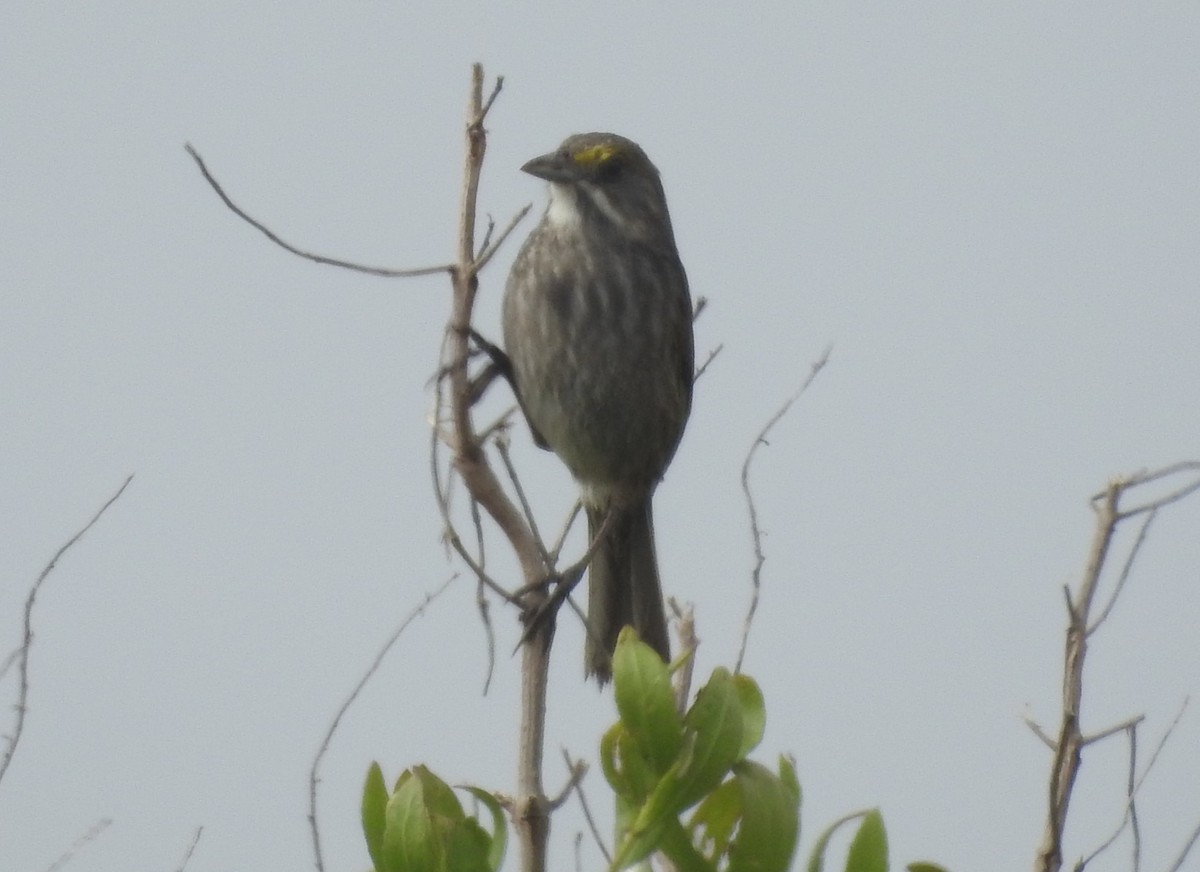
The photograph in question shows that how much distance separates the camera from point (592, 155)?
5152 mm

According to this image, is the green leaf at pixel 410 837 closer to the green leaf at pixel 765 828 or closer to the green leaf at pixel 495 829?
the green leaf at pixel 495 829

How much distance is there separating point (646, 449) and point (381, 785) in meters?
2.88

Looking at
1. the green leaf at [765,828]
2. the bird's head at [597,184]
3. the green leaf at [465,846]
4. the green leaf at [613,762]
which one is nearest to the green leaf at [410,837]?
the green leaf at [465,846]

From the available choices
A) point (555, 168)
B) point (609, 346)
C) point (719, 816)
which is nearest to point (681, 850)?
point (719, 816)

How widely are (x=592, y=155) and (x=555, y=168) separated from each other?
0.13 m

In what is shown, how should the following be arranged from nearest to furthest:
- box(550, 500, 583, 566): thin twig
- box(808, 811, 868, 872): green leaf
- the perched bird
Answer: box(808, 811, 868, 872): green leaf, box(550, 500, 583, 566): thin twig, the perched bird

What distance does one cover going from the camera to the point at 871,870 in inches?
89.7

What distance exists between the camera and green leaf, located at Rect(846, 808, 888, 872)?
2287 millimetres

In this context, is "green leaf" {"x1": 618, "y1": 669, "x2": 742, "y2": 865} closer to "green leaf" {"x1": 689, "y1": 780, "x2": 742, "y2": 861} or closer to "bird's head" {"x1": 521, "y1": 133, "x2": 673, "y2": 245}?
"green leaf" {"x1": 689, "y1": 780, "x2": 742, "y2": 861}

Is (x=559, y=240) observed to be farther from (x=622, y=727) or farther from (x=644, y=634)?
(x=622, y=727)

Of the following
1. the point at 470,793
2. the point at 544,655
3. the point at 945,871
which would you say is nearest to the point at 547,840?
the point at 470,793

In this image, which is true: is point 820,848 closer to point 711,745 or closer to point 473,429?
point 711,745

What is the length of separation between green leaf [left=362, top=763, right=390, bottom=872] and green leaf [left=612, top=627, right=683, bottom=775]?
378mm

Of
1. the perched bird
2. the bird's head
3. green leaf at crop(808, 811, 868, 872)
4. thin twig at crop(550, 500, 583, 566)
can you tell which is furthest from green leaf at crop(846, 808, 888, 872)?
the bird's head
